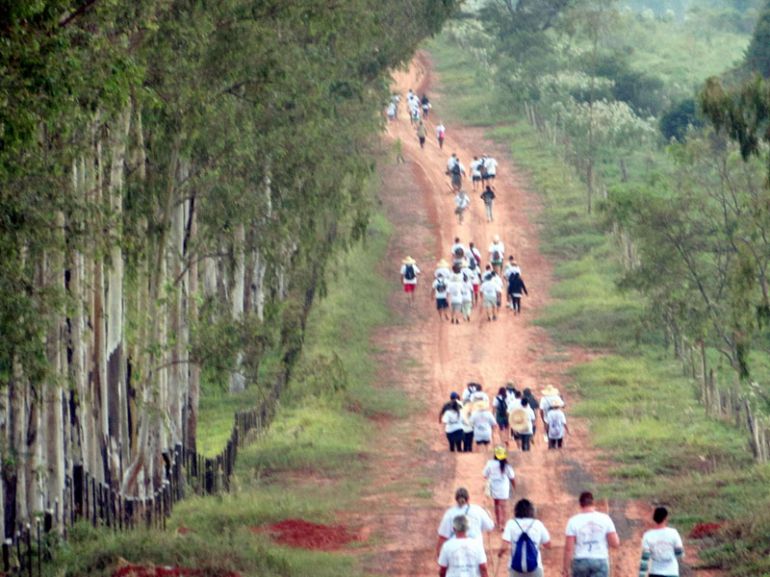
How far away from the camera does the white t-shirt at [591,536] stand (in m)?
15.3

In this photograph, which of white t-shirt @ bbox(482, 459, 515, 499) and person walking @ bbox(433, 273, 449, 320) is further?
person walking @ bbox(433, 273, 449, 320)

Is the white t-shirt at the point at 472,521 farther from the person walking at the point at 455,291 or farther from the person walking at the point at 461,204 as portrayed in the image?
the person walking at the point at 461,204

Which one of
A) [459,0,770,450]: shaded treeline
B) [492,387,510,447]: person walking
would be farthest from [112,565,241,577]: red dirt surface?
[492,387,510,447]: person walking

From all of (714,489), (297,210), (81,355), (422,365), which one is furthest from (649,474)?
(422,365)

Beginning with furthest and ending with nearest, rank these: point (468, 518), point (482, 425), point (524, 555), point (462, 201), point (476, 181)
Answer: point (476, 181)
point (462, 201)
point (482, 425)
point (468, 518)
point (524, 555)

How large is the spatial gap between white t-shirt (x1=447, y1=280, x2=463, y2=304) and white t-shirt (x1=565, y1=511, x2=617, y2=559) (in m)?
26.5

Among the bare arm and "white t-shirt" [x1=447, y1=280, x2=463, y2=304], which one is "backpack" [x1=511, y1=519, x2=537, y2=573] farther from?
"white t-shirt" [x1=447, y1=280, x2=463, y2=304]

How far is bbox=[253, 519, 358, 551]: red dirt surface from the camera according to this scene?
22328 mm

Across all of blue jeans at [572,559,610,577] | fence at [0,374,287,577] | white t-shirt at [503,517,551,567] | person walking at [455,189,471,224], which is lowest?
blue jeans at [572,559,610,577]

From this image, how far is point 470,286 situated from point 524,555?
2730cm

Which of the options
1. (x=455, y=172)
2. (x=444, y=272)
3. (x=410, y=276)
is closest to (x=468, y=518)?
(x=444, y=272)

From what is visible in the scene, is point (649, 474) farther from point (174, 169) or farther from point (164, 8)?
point (164, 8)

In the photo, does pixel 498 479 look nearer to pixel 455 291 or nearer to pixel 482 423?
pixel 482 423

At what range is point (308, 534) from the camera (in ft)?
75.0
